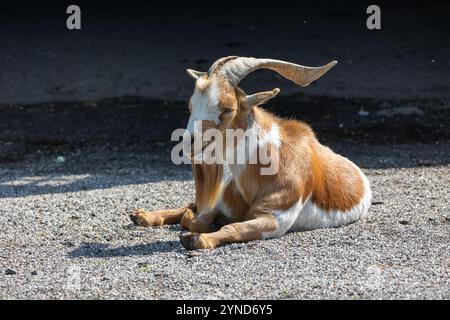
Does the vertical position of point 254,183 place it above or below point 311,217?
above

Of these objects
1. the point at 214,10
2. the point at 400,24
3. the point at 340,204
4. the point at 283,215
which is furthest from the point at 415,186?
the point at 214,10

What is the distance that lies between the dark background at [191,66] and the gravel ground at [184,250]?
2.35 metres

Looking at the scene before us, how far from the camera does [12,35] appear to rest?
18.0 metres

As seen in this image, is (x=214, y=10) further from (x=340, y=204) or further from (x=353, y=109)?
(x=340, y=204)

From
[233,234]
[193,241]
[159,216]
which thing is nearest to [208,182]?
[233,234]

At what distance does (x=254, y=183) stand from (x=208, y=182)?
1.26 ft

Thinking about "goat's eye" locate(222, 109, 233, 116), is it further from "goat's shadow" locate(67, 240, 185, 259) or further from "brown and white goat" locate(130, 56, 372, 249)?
"goat's shadow" locate(67, 240, 185, 259)

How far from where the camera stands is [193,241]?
821 centimetres

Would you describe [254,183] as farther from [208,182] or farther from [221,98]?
[221,98]

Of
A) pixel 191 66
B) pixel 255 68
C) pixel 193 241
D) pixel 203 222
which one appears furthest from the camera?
pixel 191 66

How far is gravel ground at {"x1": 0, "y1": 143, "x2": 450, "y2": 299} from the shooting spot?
286 inches

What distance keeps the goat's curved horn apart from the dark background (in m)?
4.67

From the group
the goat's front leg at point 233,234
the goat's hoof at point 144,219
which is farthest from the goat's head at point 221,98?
the goat's hoof at point 144,219

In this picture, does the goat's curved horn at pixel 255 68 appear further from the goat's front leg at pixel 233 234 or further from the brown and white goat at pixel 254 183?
the goat's front leg at pixel 233 234
